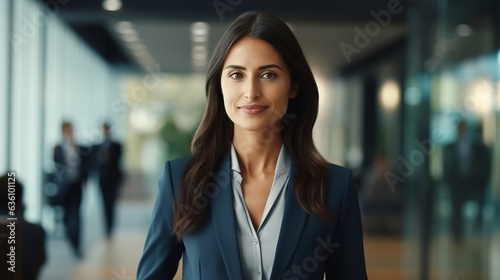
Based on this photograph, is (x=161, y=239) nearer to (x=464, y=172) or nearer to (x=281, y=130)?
(x=281, y=130)

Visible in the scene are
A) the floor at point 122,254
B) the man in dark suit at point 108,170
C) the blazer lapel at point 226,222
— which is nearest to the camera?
the blazer lapel at point 226,222

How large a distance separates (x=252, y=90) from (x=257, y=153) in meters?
0.20

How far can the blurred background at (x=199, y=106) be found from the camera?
6109 millimetres

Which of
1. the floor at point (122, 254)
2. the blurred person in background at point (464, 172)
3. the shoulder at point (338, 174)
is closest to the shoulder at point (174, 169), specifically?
the shoulder at point (338, 174)

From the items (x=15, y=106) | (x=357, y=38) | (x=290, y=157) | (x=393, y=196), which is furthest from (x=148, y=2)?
(x=290, y=157)

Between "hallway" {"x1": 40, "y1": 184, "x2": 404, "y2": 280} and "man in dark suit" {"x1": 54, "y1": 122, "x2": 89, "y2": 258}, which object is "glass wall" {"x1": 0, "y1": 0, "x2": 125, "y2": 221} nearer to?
"man in dark suit" {"x1": 54, "y1": 122, "x2": 89, "y2": 258}

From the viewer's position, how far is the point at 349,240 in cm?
165

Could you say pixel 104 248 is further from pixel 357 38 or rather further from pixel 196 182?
pixel 196 182

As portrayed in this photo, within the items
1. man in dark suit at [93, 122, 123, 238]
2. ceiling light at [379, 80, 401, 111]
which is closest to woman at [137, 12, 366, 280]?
man in dark suit at [93, 122, 123, 238]

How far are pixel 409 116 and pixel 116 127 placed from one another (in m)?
2.86

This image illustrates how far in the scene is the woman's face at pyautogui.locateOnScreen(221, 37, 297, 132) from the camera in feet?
5.15

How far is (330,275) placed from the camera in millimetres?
1695

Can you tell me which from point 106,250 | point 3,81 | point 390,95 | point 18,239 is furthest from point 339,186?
point 390,95

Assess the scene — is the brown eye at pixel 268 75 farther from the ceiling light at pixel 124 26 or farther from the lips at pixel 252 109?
the ceiling light at pixel 124 26
